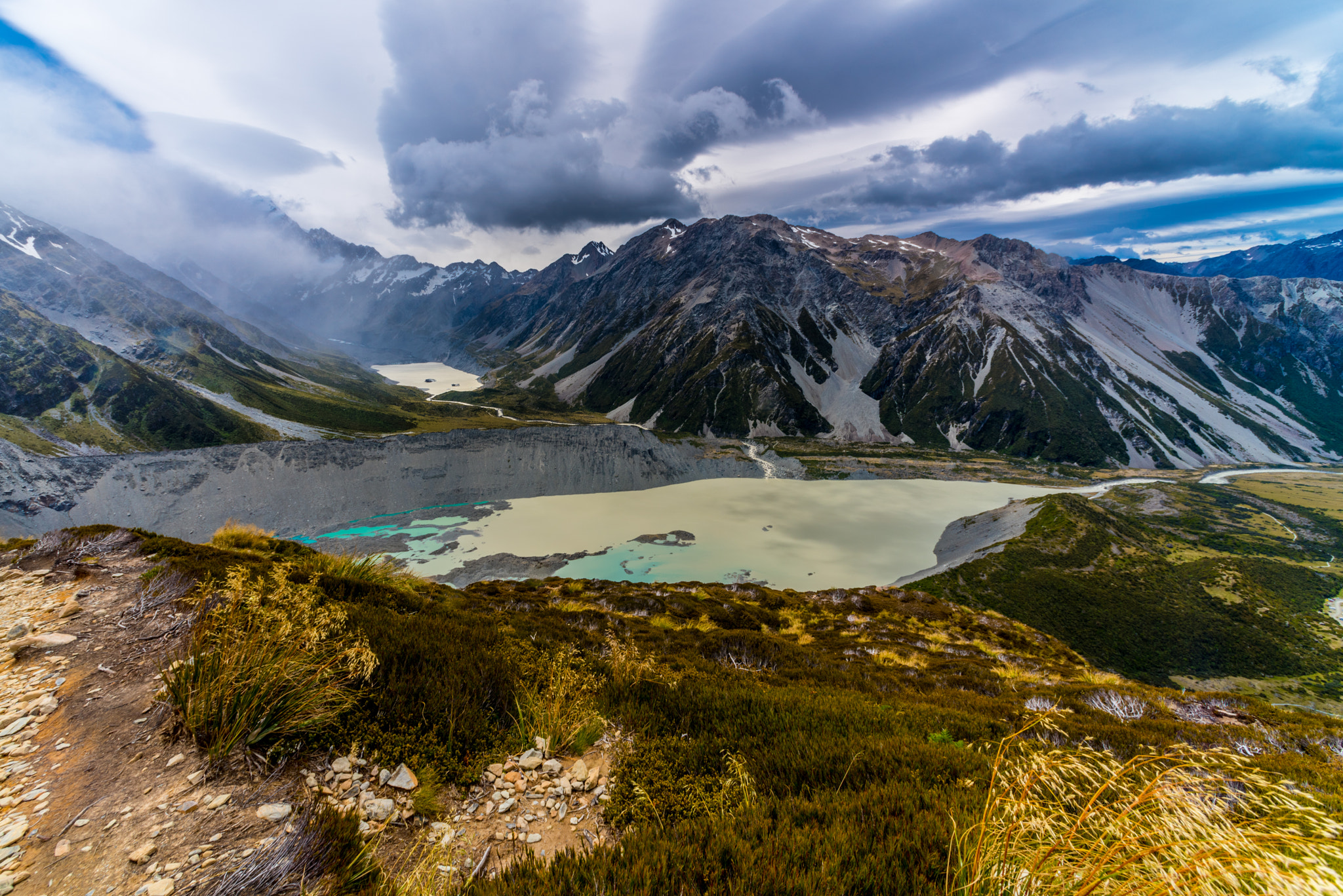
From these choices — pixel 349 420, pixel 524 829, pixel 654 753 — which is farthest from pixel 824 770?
pixel 349 420

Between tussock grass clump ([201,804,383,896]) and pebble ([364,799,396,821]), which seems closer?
tussock grass clump ([201,804,383,896])

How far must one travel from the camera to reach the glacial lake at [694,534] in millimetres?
44844

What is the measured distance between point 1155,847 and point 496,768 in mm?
5197

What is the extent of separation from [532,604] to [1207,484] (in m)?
159

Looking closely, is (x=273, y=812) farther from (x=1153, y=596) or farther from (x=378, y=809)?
(x=1153, y=596)

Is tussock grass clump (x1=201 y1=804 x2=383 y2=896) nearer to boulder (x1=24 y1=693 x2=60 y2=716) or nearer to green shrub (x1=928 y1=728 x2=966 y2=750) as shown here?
boulder (x1=24 y1=693 x2=60 y2=716)

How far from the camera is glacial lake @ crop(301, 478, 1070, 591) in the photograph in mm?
44844

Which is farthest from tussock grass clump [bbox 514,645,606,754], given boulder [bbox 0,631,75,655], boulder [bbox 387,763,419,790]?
boulder [bbox 0,631,75,655]

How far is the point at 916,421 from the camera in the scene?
15588 cm

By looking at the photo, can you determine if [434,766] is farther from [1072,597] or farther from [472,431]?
[472,431]

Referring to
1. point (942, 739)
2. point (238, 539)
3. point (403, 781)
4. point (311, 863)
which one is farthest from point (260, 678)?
point (238, 539)

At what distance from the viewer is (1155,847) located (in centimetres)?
137

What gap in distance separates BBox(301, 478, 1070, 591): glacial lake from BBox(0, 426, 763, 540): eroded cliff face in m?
3.98

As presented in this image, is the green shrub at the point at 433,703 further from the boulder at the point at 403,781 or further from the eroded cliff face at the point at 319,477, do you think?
the eroded cliff face at the point at 319,477
